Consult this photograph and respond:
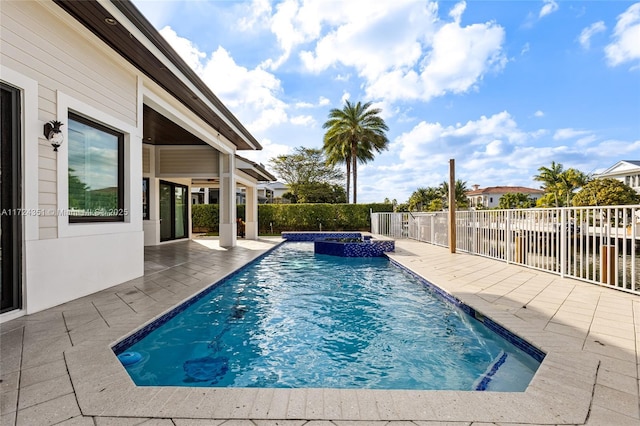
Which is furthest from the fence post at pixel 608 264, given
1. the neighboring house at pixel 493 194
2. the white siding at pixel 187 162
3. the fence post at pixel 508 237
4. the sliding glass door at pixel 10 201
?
the neighboring house at pixel 493 194

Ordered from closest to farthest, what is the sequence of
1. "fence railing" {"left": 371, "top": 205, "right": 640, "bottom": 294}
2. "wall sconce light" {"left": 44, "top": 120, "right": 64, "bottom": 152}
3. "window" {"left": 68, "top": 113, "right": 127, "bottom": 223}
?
"wall sconce light" {"left": 44, "top": 120, "right": 64, "bottom": 152}, "window" {"left": 68, "top": 113, "right": 127, "bottom": 223}, "fence railing" {"left": 371, "top": 205, "right": 640, "bottom": 294}

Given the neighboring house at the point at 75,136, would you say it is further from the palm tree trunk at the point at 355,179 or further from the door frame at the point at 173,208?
the palm tree trunk at the point at 355,179

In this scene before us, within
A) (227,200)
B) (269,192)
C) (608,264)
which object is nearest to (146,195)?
(227,200)

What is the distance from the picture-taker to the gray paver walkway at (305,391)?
1.70m

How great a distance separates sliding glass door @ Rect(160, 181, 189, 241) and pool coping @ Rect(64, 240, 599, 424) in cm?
1043

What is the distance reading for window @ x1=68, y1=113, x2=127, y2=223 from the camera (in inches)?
168

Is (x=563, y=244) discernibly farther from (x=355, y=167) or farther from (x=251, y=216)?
(x=355, y=167)

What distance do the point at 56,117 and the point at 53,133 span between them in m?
0.26

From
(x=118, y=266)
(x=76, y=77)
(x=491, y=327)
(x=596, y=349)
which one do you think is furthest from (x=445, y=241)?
(x=76, y=77)

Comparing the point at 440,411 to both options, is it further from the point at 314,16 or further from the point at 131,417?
the point at 314,16

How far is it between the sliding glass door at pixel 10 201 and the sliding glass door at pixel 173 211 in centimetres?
859

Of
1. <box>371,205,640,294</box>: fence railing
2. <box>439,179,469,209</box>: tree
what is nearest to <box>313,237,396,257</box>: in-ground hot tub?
<box>371,205,640,294</box>: fence railing

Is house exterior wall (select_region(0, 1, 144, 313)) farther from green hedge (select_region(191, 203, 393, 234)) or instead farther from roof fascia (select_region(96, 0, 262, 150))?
green hedge (select_region(191, 203, 393, 234))

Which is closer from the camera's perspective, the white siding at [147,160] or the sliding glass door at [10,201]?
the sliding glass door at [10,201]
